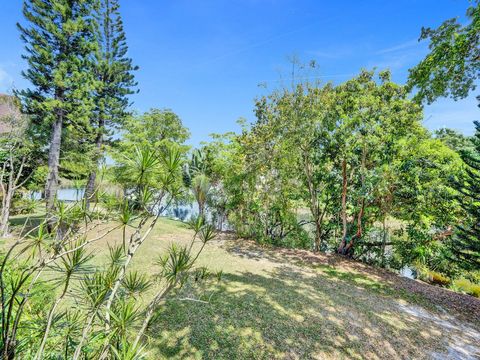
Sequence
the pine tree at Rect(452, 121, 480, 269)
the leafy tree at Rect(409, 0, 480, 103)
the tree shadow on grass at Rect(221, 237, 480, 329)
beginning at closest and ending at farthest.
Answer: the leafy tree at Rect(409, 0, 480, 103), the tree shadow on grass at Rect(221, 237, 480, 329), the pine tree at Rect(452, 121, 480, 269)

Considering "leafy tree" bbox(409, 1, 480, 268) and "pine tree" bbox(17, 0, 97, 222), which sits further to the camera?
"pine tree" bbox(17, 0, 97, 222)

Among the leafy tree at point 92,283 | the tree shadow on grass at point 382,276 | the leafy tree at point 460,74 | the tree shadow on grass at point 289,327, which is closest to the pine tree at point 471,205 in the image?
the leafy tree at point 460,74

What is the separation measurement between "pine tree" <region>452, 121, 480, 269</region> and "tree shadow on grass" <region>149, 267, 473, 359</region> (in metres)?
3.47

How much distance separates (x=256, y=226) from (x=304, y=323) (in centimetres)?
778

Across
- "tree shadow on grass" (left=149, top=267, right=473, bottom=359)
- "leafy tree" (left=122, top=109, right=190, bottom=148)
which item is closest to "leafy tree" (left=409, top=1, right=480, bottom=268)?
"tree shadow on grass" (left=149, top=267, right=473, bottom=359)

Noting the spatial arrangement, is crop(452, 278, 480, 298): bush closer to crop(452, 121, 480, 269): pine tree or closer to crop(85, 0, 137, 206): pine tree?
crop(452, 121, 480, 269): pine tree

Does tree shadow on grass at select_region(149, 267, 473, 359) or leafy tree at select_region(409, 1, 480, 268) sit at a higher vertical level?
leafy tree at select_region(409, 1, 480, 268)

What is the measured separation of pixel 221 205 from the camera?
1510 centimetres

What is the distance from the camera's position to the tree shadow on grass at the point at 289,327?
148 inches

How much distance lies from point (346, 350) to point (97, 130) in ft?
49.0

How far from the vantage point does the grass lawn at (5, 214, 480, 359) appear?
3.78m

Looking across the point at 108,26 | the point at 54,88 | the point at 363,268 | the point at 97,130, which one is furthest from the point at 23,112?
the point at 363,268

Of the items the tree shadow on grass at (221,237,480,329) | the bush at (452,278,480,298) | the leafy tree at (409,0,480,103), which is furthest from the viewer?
the bush at (452,278,480,298)

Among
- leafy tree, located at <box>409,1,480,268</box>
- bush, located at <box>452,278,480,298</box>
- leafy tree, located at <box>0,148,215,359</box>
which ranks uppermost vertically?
leafy tree, located at <box>409,1,480,268</box>
